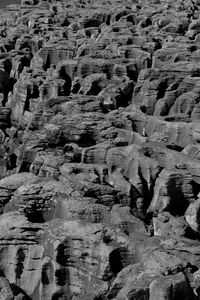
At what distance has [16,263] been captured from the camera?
82.0 feet

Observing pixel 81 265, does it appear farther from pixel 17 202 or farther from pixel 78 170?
pixel 78 170

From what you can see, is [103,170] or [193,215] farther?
[103,170]

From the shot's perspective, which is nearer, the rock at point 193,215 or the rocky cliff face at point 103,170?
the rocky cliff face at point 103,170

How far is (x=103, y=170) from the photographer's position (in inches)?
1259

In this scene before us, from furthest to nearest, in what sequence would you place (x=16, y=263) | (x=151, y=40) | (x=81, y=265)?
(x=151, y=40) → (x=16, y=263) → (x=81, y=265)

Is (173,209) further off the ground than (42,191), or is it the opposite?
(42,191)

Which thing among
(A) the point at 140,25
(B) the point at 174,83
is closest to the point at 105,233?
(B) the point at 174,83

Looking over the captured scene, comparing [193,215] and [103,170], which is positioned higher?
[193,215]

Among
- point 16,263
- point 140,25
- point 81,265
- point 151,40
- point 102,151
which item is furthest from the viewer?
point 140,25

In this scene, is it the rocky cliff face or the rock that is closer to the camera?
the rocky cliff face

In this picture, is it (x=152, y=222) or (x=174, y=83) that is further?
(x=174, y=83)

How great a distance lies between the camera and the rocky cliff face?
2283 cm

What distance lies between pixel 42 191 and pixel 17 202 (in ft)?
4.48

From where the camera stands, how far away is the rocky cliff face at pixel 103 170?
22828 mm
